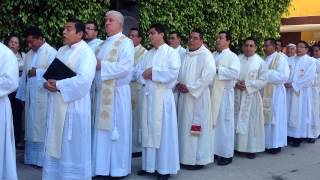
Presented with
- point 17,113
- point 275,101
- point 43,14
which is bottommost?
point 17,113

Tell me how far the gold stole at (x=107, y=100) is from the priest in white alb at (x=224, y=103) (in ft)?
6.58

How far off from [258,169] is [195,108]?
4.60ft

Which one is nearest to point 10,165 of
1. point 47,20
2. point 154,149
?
point 154,149

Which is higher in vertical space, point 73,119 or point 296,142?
point 73,119

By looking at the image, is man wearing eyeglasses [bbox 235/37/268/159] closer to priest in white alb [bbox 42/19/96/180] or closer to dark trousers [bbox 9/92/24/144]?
priest in white alb [bbox 42/19/96/180]

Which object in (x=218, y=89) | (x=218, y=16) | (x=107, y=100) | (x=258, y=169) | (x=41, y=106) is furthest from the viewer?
(x=218, y=16)

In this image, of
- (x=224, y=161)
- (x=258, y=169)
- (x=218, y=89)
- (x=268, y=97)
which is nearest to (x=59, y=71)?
(x=218, y=89)

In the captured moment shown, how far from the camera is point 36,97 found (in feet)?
24.4

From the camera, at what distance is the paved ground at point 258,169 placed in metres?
7.16

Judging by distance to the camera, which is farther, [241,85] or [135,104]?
[241,85]

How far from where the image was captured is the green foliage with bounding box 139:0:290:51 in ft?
35.0

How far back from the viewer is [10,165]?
557 centimetres

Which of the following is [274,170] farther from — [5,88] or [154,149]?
[5,88]

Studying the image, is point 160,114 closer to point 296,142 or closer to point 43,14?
point 43,14
